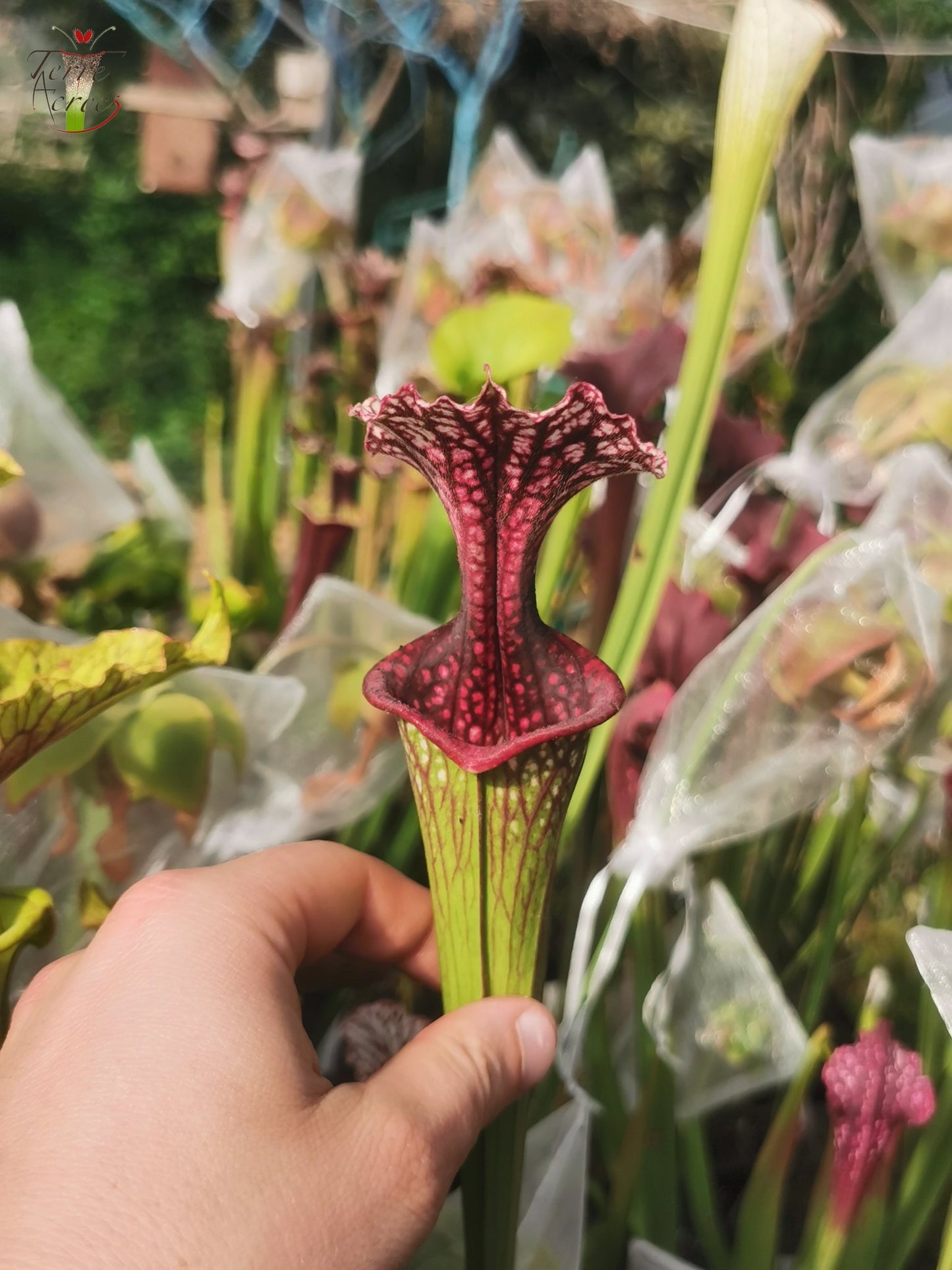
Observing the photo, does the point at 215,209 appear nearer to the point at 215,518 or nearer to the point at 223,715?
the point at 215,518

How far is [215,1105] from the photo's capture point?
35 cm

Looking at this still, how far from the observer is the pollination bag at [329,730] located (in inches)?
25.8

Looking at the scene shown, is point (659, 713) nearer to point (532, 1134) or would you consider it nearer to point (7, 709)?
point (532, 1134)

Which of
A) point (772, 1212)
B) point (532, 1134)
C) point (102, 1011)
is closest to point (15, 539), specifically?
point (102, 1011)

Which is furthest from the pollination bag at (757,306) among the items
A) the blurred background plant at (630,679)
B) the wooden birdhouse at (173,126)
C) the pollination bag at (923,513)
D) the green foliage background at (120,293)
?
the green foliage background at (120,293)

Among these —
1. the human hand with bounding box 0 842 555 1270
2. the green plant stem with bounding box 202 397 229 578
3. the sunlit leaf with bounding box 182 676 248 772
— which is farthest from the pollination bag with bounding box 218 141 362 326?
the human hand with bounding box 0 842 555 1270

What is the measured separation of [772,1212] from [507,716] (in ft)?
1.21

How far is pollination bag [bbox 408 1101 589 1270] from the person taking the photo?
0.57 metres

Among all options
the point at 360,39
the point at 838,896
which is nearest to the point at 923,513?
the point at 838,896

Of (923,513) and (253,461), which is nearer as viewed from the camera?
(923,513)

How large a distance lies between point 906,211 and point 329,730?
2.59 ft

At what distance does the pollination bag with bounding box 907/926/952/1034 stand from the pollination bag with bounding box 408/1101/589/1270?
9.3 inches

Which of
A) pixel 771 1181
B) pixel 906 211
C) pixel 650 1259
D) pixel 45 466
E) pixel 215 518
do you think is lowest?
pixel 650 1259

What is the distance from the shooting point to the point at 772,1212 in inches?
22.3
